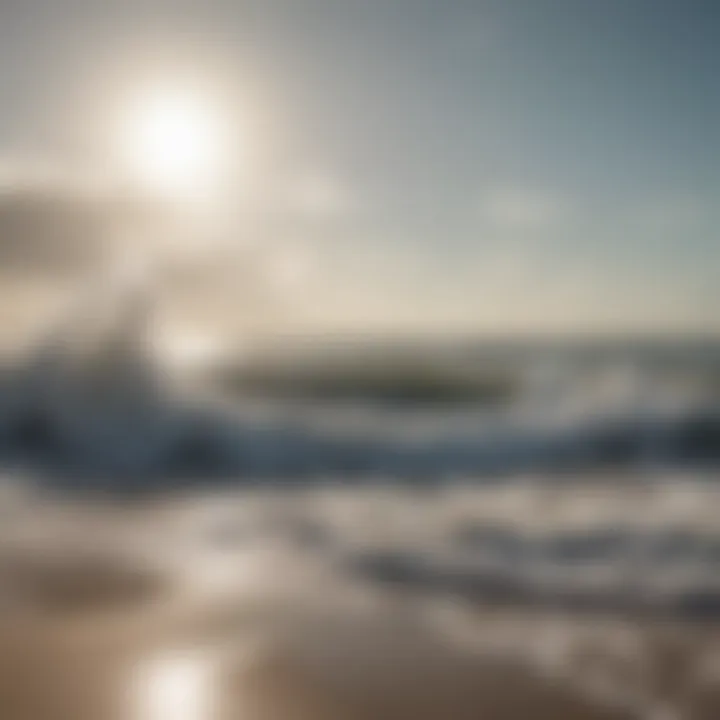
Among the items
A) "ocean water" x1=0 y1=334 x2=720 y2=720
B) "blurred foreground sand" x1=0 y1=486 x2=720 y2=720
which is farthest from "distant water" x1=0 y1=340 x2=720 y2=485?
"blurred foreground sand" x1=0 y1=486 x2=720 y2=720

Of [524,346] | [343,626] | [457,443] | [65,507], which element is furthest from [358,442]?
[524,346]

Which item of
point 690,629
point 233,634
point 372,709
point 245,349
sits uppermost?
point 245,349

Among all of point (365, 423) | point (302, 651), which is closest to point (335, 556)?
point (302, 651)

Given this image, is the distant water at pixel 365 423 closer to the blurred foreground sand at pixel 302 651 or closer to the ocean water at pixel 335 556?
the ocean water at pixel 335 556

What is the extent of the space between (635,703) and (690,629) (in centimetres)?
44

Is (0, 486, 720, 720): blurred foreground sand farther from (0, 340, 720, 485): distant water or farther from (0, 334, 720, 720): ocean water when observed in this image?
(0, 340, 720, 485): distant water

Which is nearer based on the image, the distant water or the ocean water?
the ocean water

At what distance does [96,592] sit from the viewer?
89.3 inches

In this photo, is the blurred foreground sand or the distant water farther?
the distant water

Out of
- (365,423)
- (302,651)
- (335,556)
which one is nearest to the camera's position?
(302,651)

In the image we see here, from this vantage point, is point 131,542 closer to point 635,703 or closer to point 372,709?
point 372,709

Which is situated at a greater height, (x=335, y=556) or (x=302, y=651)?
(x=335, y=556)

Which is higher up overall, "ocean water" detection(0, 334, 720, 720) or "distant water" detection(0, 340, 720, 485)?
"distant water" detection(0, 340, 720, 485)

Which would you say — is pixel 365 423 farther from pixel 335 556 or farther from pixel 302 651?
pixel 302 651
